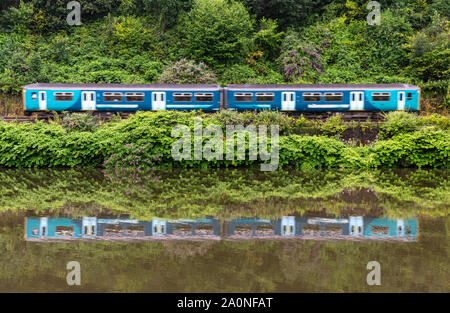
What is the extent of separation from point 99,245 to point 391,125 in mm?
14252

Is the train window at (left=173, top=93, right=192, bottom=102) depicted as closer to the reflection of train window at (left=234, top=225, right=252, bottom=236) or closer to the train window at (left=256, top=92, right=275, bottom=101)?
the train window at (left=256, top=92, right=275, bottom=101)

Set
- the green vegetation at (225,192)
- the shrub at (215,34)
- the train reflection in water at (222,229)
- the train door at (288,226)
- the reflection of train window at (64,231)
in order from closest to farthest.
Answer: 1. the train reflection in water at (222,229)
2. the reflection of train window at (64,231)
3. the train door at (288,226)
4. the green vegetation at (225,192)
5. the shrub at (215,34)

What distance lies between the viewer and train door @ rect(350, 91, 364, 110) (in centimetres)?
2375

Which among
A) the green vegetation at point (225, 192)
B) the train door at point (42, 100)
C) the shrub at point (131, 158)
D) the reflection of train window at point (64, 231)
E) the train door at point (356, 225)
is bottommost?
the reflection of train window at point (64, 231)

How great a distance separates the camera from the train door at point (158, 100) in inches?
→ 934

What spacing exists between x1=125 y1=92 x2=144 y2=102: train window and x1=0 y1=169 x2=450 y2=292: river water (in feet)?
20.9

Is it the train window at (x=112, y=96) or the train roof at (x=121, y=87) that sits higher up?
the train roof at (x=121, y=87)

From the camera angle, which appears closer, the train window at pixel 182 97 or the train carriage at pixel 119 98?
the train carriage at pixel 119 98

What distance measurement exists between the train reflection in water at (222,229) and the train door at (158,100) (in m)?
11.7

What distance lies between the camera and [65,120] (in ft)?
68.5

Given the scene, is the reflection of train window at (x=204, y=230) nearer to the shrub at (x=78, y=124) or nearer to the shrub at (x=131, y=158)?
the shrub at (x=131, y=158)

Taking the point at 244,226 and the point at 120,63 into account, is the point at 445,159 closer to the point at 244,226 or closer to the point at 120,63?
the point at 244,226

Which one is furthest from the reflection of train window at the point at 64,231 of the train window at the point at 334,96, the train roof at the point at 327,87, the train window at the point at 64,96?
the train window at the point at 334,96

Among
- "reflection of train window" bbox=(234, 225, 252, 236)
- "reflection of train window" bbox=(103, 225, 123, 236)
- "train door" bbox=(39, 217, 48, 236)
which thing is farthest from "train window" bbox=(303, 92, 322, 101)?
"train door" bbox=(39, 217, 48, 236)
